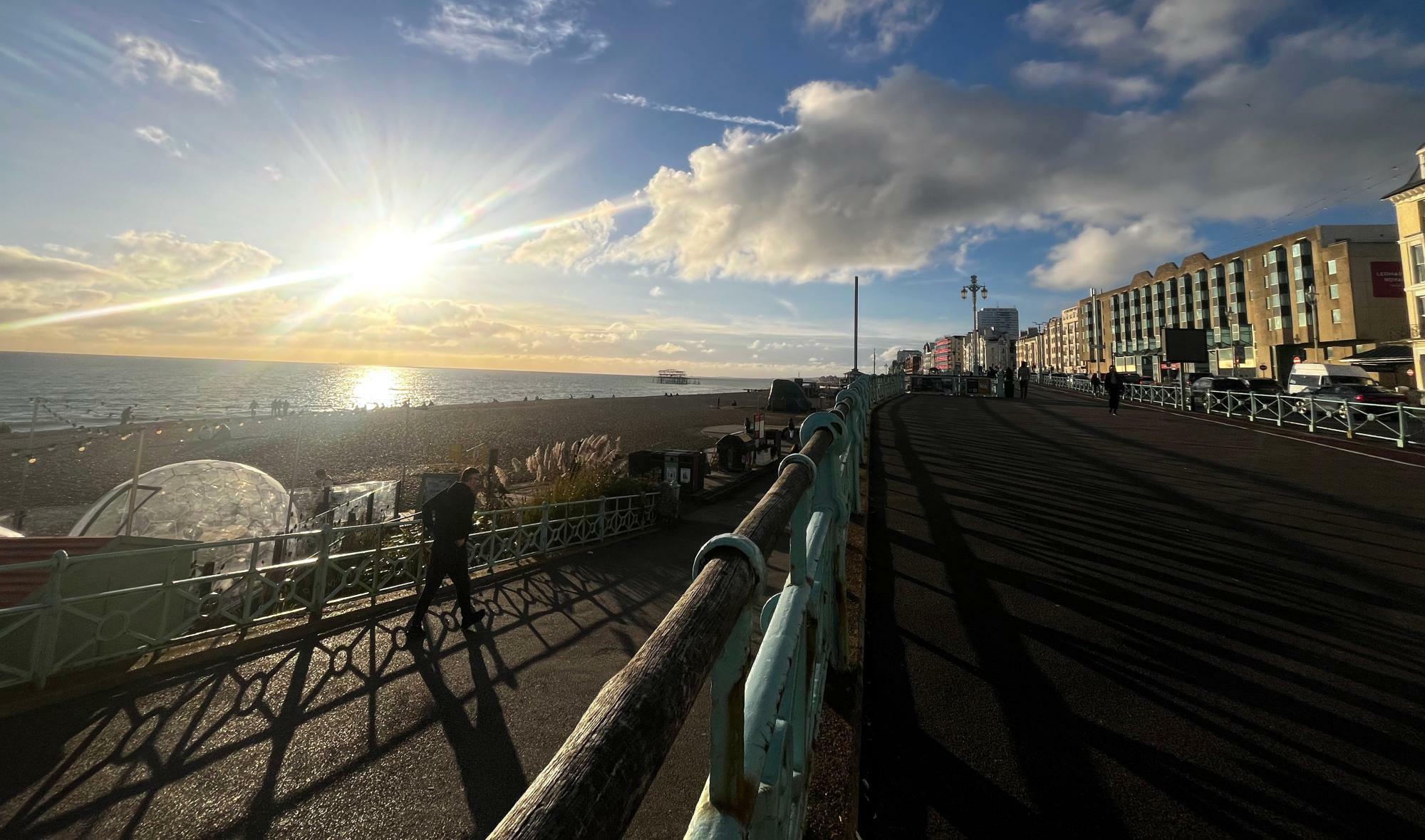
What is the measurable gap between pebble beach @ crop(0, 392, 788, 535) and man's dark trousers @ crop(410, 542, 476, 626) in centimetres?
1421

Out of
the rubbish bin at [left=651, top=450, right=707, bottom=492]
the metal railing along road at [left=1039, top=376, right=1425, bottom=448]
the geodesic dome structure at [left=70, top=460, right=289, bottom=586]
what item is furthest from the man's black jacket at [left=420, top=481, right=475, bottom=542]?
the metal railing along road at [left=1039, top=376, right=1425, bottom=448]

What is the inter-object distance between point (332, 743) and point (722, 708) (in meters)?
4.44

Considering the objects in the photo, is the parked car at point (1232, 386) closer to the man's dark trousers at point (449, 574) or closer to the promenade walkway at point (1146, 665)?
the promenade walkway at point (1146, 665)

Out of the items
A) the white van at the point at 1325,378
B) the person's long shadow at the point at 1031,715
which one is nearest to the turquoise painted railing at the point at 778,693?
the person's long shadow at the point at 1031,715

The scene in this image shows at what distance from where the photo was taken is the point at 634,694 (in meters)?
0.74

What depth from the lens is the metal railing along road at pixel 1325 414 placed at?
42.6 feet

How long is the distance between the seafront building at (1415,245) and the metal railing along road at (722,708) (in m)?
49.7

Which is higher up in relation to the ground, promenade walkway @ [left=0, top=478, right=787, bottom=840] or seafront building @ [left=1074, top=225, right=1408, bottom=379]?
seafront building @ [left=1074, top=225, right=1408, bottom=379]

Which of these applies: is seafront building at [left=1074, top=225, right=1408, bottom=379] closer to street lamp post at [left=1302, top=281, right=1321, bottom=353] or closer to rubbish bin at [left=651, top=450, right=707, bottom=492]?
street lamp post at [left=1302, top=281, right=1321, bottom=353]

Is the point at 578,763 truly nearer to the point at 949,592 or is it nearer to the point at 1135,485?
the point at 949,592

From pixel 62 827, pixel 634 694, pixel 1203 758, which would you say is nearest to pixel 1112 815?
pixel 1203 758

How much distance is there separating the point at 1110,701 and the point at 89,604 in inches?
323

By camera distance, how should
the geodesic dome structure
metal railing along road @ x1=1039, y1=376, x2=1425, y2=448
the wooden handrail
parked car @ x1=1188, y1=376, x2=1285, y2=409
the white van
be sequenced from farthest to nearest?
parked car @ x1=1188, y1=376, x2=1285, y2=409 → the white van → metal railing along road @ x1=1039, y1=376, x2=1425, y2=448 → the geodesic dome structure → the wooden handrail

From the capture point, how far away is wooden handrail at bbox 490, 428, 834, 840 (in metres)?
0.55
